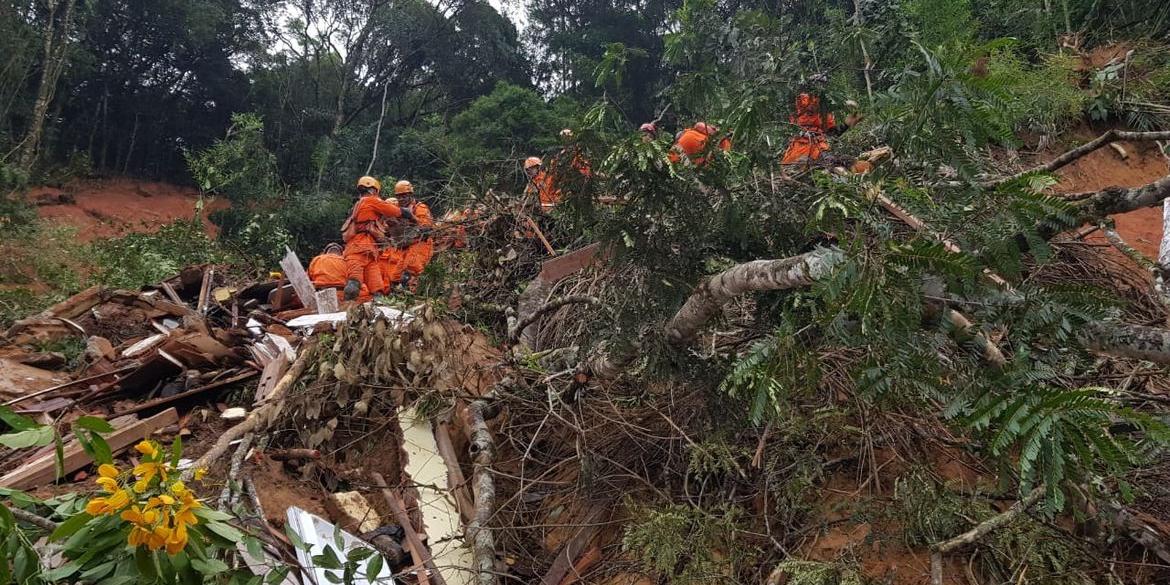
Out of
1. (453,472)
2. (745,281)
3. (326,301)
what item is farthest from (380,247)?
(745,281)

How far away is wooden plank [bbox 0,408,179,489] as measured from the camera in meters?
3.35

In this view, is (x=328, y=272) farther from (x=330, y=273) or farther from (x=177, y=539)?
(x=177, y=539)

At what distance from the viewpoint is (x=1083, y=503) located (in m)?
2.38

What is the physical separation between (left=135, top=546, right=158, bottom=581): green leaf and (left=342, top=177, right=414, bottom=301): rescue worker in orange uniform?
5971 mm

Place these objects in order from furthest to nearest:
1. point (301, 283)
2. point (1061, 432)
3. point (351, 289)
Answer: point (351, 289) → point (301, 283) → point (1061, 432)

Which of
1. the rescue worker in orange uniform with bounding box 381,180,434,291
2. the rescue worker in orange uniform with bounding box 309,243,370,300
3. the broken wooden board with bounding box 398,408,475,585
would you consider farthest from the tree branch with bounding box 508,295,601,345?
the rescue worker in orange uniform with bounding box 309,243,370,300

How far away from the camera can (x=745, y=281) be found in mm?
2387

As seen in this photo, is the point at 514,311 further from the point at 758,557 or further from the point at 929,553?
the point at 929,553

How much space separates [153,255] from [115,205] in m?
11.6

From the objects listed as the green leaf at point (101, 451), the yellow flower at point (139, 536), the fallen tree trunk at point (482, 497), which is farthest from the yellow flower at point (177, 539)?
the fallen tree trunk at point (482, 497)

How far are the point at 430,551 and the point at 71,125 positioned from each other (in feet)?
73.1

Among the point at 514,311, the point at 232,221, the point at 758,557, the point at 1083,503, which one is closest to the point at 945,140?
the point at 1083,503

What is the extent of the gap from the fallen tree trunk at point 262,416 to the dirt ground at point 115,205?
1291 cm

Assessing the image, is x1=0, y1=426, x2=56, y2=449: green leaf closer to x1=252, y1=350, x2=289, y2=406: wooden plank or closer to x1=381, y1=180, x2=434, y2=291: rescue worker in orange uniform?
x1=252, y1=350, x2=289, y2=406: wooden plank
